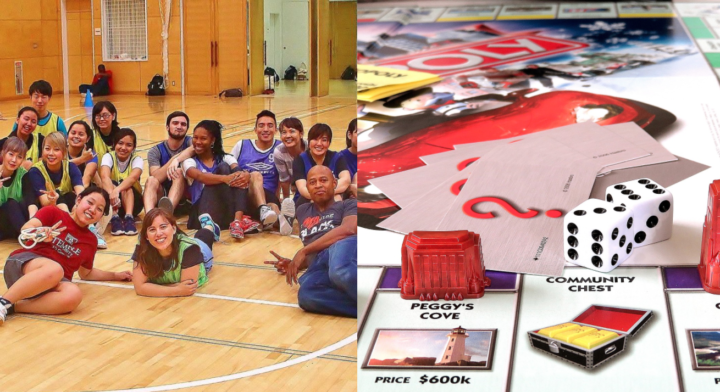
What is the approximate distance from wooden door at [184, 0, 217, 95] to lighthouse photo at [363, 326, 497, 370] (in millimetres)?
2037

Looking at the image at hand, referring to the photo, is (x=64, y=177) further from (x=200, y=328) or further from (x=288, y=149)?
(x=200, y=328)

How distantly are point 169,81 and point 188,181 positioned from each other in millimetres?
392

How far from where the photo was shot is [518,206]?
1579 millimetres

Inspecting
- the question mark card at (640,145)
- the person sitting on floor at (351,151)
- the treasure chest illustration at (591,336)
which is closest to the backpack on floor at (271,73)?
the person sitting on floor at (351,151)

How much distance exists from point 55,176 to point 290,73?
976 millimetres

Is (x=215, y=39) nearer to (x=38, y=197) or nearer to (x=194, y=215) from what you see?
(x=194, y=215)

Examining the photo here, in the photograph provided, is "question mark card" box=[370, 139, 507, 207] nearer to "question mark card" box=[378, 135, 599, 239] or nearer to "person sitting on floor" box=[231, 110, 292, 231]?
"question mark card" box=[378, 135, 599, 239]

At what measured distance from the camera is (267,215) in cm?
304

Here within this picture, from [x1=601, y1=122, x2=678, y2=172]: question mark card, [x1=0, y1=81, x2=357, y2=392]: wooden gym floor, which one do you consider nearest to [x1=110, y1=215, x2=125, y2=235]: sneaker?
[x1=0, y1=81, x2=357, y2=392]: wooden gym floor

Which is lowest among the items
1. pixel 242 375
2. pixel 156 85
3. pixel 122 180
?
pixel 242 375

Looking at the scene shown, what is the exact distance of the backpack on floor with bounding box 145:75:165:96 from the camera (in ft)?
9.54

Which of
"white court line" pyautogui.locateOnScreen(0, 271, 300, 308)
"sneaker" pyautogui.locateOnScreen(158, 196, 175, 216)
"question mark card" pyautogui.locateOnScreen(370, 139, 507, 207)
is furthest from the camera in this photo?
"sneaker" pyautogui.locateOnScreen(158, 196, 175, 216)

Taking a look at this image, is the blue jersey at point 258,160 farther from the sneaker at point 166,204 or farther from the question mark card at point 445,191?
the question mark card at point 445,191

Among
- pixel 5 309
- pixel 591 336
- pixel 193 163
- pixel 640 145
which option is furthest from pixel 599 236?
pixel 193 163
